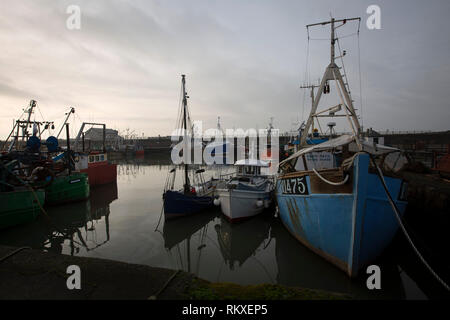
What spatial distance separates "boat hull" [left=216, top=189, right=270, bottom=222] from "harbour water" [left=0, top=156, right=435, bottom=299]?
1.75 feet

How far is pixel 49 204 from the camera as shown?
15.1 meters

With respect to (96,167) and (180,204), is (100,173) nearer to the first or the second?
(96,167)

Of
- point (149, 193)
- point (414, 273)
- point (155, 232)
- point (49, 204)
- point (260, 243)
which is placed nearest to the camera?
point (414, 273)

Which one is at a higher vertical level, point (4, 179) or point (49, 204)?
point (4, 179)

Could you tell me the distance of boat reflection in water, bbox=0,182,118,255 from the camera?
377 inches

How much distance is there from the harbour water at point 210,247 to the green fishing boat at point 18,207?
44 cm

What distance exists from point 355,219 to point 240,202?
639cm

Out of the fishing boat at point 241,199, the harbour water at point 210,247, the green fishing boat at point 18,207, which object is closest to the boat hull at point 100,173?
the harbour water at point 210,247

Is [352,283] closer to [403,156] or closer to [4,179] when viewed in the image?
[403,156]

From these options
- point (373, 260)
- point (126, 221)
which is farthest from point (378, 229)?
point (126, 221)

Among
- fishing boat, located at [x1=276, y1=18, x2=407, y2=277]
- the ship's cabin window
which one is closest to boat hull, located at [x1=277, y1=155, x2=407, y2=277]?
fishing boat, located at [x1=276, y1=18, x2=407, y2=277]

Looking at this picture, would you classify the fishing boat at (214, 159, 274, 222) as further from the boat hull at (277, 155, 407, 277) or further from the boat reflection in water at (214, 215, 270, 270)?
the boat hull at (277, 155, 407, 277)

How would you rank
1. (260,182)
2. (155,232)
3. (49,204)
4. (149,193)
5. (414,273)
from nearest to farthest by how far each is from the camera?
(414,273), (155,232), (260,182), (49,204), (149,193)

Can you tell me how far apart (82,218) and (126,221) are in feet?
10.6
